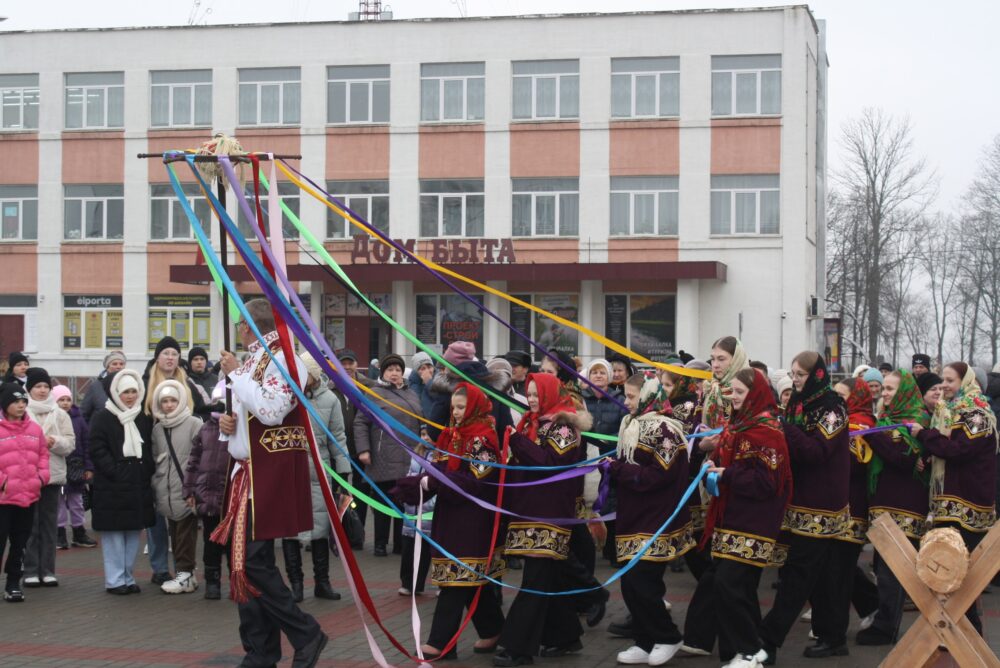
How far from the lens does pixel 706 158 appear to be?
109 ft

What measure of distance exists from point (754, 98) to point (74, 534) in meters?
23.7

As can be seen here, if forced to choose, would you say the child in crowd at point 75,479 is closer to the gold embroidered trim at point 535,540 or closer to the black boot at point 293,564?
the black boot at point 293,564

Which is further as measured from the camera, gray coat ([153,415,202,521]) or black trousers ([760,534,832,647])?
gray coat ([153,415,202,521])

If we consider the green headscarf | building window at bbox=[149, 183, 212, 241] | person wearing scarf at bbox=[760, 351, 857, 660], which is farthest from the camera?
building window at bbox=[149, 183, 212, 241]

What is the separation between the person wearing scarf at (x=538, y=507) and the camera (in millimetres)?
8016

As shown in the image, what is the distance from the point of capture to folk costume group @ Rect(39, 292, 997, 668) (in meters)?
7.28

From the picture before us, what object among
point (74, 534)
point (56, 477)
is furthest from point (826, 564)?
point (74, 534)

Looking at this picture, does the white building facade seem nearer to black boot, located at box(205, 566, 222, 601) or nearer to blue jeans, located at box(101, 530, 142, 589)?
blue jeans, located at box(101, 530, 142, 589)

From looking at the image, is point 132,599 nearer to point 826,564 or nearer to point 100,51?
point 826,564

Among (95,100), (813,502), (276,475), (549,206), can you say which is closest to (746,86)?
(549,206)

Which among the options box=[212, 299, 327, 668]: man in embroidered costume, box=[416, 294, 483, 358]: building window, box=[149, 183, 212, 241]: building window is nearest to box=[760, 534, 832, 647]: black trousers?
box=[212, 299, 327, 668]: man in embroidered costume

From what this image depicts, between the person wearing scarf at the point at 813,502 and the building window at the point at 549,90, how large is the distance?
26.4 m

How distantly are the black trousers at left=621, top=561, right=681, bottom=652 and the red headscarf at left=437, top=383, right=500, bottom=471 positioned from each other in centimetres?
117

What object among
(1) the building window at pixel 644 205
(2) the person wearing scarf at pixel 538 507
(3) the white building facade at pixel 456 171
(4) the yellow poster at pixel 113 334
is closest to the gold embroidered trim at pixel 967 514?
(2) the person wearing scarf at pixel 538 507
